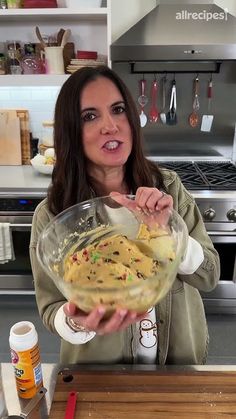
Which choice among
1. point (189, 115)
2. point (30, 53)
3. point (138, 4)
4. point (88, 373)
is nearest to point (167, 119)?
point (189, 115)

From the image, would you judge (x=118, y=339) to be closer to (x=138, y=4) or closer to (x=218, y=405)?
(x=218, y=405)

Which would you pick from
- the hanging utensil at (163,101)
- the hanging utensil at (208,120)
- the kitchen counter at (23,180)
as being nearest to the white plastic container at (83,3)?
the hanging utensil at (163,101)

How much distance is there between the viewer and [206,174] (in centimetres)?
228

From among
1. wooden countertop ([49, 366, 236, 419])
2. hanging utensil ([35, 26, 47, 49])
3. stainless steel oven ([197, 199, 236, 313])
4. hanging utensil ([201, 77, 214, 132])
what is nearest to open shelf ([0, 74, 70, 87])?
hanging utensil ([35, 26, 47, 49])

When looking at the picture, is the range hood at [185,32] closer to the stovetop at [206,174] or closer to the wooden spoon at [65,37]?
the wooden spoon at [65,37]

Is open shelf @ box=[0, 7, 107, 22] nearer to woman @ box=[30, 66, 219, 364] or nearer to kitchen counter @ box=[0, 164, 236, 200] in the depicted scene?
kitchen counter @ box=[0, 164, 236, 200]

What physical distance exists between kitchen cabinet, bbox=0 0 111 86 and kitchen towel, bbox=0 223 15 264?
879mm

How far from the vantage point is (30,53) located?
2398 millimetres

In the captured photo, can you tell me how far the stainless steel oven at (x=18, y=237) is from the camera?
216cm

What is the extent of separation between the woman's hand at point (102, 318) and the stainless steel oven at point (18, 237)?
1.58 m

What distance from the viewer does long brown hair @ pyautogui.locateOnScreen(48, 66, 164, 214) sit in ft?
3.30

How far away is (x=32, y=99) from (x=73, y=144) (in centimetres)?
174

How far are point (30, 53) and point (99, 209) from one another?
1.88 meters

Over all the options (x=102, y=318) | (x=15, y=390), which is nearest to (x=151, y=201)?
(x=102, y=318)
